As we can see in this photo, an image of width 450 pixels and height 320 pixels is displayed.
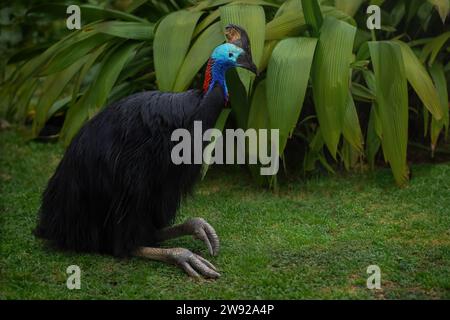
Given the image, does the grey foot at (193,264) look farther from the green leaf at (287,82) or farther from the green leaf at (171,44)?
the green leaf at (171,44)

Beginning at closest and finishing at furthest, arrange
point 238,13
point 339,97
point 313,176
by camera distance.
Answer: point 339,97, point 238,13, point 313,176

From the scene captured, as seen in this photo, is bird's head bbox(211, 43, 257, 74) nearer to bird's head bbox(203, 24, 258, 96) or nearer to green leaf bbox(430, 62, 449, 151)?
bird's head bbox(203, 24, 258, 96)

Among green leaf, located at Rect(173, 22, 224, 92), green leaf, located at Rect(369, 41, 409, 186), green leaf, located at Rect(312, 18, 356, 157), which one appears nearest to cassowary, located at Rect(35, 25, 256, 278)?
green leaf, located at Rect(312, 18, 356, 157)

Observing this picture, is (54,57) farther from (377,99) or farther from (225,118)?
(377,99)

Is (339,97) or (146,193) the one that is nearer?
(146,193)

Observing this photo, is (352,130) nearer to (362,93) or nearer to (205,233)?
(362,93)

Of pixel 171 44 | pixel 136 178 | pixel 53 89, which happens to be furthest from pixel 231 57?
pixel 53 89

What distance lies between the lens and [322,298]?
3.04 meters

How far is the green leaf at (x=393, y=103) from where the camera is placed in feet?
12.9

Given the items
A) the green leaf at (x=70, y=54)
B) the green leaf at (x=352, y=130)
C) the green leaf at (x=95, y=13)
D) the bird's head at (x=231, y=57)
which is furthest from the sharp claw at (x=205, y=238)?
the green leaf at (x=95, y=13)

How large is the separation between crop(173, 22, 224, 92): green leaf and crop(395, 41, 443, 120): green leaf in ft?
3.37

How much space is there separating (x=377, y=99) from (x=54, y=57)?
6.45 feet

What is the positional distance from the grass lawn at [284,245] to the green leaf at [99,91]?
397 millimetres

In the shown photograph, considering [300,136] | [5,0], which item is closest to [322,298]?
[300,136]
